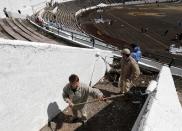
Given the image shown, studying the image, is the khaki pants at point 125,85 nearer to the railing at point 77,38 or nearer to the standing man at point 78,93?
the standing man at point 78,93

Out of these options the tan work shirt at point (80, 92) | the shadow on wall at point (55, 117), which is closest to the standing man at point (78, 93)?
the tan work shirt at point (80, 92)

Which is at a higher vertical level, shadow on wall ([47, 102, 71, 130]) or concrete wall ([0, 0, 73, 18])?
concrete wall ([0, 0, 73, 18])

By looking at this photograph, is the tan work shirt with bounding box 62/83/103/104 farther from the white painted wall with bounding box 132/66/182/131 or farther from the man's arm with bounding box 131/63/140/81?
the man's arm with bounding box 131/63/140/81

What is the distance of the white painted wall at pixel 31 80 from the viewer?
559cm

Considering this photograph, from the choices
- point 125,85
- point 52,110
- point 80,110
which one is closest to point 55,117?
point 52,110

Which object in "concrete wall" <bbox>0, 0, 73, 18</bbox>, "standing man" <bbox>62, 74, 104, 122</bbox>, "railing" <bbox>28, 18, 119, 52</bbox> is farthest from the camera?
"concrete wall" <bbox>0, 0, 73, 18</bbox>

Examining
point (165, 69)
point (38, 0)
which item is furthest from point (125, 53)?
point (38, 0)

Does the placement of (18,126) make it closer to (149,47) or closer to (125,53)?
(125,53)

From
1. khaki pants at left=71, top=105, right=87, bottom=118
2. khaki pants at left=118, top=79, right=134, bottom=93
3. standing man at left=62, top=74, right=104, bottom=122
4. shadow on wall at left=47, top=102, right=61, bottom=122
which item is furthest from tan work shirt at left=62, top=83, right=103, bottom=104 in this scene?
khaki pants at left=118, top=79, right=134, bottom=93

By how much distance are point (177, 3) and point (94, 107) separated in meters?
66.3

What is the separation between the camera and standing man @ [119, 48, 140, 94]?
8.36m

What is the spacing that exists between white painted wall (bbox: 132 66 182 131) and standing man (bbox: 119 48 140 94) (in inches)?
42.8

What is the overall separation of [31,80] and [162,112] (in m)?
2.67

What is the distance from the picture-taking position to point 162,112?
217 inches
